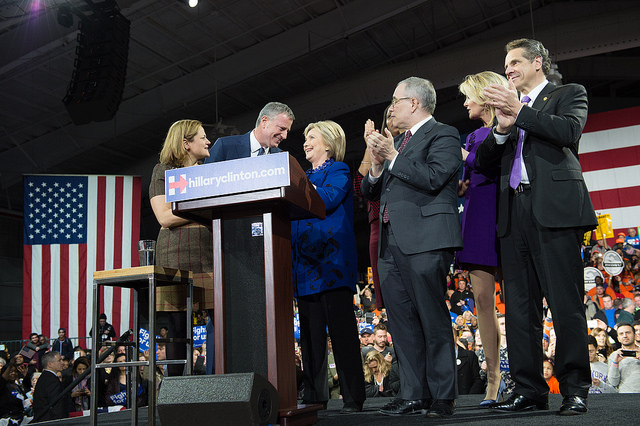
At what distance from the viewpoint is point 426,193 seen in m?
2.40

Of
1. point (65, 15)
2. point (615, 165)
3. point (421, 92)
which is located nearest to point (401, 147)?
point (421, 92)

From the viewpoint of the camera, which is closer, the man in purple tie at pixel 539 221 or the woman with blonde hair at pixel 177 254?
the man in purple tie at pixel 539 221

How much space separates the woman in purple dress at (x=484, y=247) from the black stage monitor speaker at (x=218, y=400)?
1240 mm

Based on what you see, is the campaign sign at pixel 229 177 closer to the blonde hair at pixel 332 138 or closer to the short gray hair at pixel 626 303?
the blonde hair at pixel 332 138

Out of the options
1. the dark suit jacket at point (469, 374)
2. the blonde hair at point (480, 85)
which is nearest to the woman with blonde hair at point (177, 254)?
the blonde hair at point (480, 85)

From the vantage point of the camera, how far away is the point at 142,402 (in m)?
5.05

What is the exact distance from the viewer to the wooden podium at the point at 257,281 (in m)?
1.97

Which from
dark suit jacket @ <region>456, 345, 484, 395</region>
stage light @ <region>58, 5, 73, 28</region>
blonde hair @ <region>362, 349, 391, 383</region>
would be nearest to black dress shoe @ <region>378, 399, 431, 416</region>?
dark suit jacket @ <region>456, 345, 484, 395</region>

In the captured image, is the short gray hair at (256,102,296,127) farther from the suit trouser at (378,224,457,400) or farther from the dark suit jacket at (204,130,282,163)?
the suit trouser at (378,224,457,400)

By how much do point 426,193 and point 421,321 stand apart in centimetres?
51

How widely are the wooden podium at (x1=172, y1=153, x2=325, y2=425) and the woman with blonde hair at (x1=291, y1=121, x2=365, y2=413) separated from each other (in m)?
0.52

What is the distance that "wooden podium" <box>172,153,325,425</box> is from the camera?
197cm

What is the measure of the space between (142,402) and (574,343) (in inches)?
156

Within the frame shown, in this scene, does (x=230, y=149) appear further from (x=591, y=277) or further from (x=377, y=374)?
(x=591, y=277)
